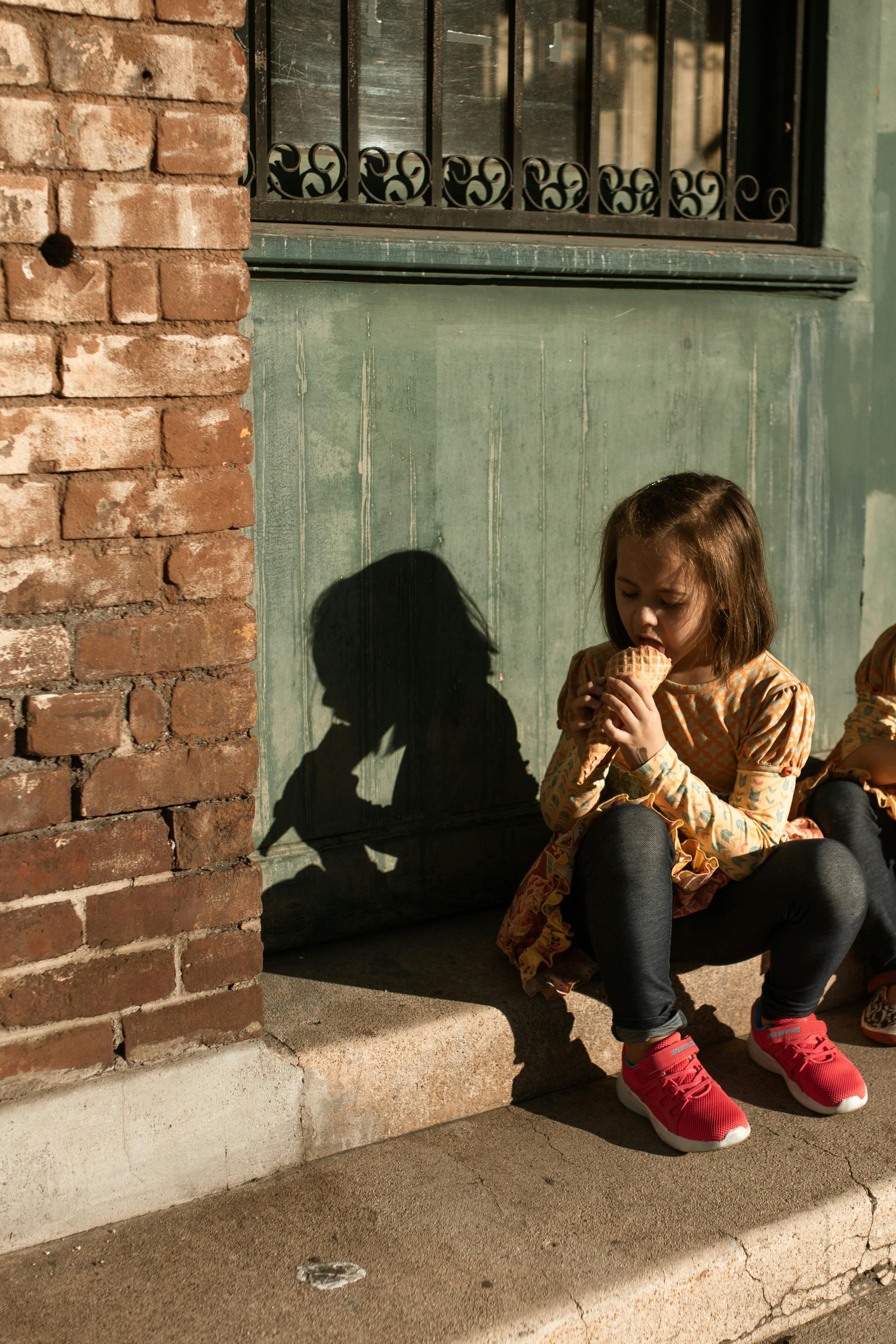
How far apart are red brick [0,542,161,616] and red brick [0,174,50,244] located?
0.90 ft

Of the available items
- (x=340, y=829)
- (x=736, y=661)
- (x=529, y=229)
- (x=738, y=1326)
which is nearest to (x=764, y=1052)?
(x=738, y=1326)

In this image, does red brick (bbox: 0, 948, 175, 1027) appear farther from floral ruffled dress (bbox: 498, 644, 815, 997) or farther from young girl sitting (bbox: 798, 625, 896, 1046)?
young girl sitting (bbox: 798, 625, 896, 1046)

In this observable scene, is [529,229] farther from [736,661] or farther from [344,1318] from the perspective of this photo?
[344,1318]

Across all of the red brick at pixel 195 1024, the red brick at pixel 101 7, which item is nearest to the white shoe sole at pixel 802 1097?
the red brick at pixel 195 1024

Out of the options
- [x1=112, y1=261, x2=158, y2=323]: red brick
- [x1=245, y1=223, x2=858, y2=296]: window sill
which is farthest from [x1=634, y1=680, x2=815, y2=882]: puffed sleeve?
[x1=112, y1=261, x2=158, y2=323]: red brick

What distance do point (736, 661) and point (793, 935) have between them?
602 millimetres

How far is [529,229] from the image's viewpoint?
297 centimetres

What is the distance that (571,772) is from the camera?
2.56 metres

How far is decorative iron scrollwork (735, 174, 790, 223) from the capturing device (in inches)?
132

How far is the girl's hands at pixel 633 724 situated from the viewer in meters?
2.42

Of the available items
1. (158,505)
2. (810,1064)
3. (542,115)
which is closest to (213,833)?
(158,505)

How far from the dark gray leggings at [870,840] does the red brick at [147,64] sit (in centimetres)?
198

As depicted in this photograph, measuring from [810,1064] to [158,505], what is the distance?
1.79 m

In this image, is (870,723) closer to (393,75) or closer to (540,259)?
(540,259)
